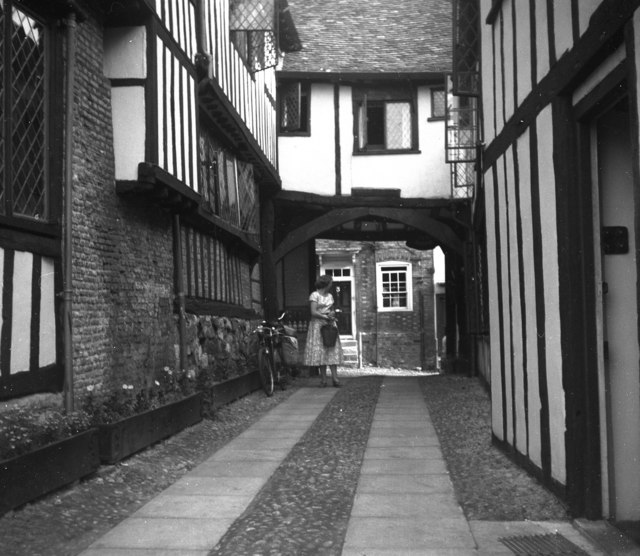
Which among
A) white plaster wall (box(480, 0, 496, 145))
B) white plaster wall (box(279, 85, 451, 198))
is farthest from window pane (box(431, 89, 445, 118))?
white plaster wall (box(480, 0, 496, 145))

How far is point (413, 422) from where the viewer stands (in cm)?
887

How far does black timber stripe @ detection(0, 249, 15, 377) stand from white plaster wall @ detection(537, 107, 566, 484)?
336 centimetres

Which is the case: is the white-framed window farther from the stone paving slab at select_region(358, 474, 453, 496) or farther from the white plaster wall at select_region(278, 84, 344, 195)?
the stone paving slab at select_region(358, 474, 453, 496)

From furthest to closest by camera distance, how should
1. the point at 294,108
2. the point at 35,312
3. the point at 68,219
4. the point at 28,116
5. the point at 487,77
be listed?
1. the point at 294,108
2. the point at 487,77
3. the point at 68,219
4. the point at 28,116
5. the point at 35,312

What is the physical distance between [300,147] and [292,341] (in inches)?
166

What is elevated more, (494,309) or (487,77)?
(487,77)

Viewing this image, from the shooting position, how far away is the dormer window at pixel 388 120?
16719mm

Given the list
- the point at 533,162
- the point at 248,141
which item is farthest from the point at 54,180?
the point at 248,141

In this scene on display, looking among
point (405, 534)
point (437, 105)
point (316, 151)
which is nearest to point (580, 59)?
point (405, 534)

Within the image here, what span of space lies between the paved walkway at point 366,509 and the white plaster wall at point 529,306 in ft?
2.05

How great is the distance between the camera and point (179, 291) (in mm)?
9930

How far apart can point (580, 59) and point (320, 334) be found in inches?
378

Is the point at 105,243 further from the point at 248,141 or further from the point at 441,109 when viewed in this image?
the point at 441,109

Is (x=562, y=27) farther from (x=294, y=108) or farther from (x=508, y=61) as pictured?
(x=294, y=108)
